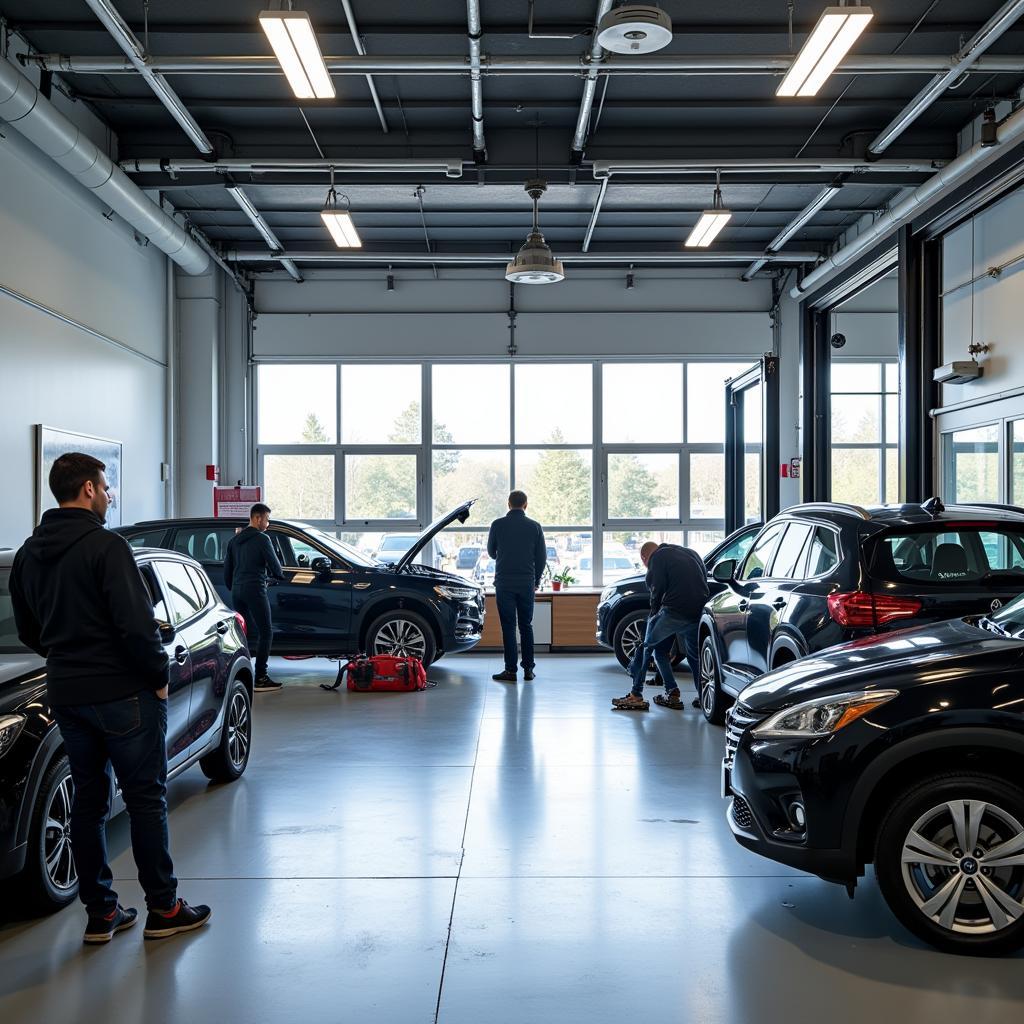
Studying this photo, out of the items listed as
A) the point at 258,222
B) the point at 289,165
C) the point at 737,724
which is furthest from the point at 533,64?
the point at 737,724

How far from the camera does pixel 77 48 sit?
8820 millimetres

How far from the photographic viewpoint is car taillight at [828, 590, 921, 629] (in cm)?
564

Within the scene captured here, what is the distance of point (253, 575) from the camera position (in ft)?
32.1

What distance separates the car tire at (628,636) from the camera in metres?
10.7

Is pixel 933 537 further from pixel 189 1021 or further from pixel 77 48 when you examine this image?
pixel 77 48

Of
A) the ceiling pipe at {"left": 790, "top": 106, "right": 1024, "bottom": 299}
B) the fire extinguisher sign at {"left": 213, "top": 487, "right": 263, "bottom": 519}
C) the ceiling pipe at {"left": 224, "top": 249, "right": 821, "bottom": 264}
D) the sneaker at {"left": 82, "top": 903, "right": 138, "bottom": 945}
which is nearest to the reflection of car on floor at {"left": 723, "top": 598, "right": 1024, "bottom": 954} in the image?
the sneaker at {"left": 82, "top": 903, "right": 138, "bottom": 945}

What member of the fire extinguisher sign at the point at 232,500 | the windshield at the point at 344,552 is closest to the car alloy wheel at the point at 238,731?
the windshield at the point at 344,552

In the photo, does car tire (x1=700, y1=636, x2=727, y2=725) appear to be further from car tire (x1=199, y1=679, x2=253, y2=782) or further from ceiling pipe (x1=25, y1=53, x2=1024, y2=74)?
ceiling pipe (x1=25, y1=53, x2=1024, y2=74)

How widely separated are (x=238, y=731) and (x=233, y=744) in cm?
10

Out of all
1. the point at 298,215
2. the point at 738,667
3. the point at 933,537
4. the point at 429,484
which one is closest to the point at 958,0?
the point at 933,537

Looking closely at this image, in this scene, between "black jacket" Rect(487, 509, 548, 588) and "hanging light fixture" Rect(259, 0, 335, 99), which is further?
"black jacket" Rect(487, 509, 548, 588)

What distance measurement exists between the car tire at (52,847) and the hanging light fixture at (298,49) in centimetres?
453

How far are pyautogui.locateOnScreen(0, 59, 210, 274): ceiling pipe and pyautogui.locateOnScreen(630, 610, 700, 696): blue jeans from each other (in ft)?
20.8

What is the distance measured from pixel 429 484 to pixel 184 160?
6.31 m
